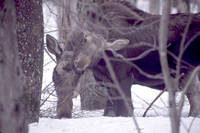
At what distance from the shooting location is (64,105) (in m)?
6.15

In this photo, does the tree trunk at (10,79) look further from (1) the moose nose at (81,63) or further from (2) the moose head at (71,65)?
(1) the moose nose at (81,63)

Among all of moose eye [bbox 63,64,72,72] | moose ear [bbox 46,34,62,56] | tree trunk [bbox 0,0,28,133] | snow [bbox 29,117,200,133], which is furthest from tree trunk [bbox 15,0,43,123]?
tree trunk [bbox 0,0,28,133]

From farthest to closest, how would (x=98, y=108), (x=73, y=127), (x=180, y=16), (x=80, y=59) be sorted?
1. (x=98, y=108)
2. (x=180, y=16)
3. (x=80, y=59)
4. (x=73, y=127)

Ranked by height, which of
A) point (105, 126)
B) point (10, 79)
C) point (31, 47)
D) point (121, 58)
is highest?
point (31, 47)

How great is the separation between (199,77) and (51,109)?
290 cm

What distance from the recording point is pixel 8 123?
2881 millimetres

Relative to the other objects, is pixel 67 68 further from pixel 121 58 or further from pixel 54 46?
pixel 121 58

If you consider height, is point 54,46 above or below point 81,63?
above

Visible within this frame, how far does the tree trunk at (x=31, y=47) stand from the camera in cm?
497

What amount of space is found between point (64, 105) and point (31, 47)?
1.41m

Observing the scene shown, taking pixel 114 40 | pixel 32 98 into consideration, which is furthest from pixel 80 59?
pixel 32 98

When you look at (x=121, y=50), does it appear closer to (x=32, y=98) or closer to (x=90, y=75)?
(x=90, y=75)

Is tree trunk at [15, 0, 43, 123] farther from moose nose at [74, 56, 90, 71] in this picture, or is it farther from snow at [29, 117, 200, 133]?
moose nose at [74, 56, 90, 71]

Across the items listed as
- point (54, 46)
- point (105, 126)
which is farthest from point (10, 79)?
point (54, 46)
